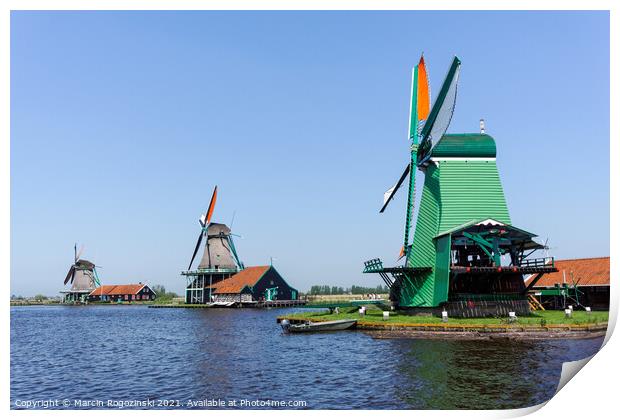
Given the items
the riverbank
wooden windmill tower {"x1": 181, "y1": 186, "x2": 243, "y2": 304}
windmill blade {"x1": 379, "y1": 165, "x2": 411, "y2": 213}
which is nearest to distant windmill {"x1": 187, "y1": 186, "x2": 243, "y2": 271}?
wooden windmill tower {"x1": 181, "y1": 186, "x2": 243, "y2": 304}

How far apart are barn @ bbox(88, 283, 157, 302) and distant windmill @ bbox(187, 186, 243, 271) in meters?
35.3

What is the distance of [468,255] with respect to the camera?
3588cm

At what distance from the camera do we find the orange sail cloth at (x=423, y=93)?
3684 cm

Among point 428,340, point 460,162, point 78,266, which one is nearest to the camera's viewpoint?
point 428,340

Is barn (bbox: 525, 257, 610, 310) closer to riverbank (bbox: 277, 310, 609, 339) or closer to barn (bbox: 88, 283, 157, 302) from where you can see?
riverbank (bbox: 277, 310, 609, 339)

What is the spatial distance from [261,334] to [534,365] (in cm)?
2029

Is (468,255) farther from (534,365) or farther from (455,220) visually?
(534,365)

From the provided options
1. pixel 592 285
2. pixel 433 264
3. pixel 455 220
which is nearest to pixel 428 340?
pixel 433 264

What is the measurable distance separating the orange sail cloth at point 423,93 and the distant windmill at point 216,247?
59527 mm

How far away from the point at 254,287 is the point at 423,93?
50463 mm

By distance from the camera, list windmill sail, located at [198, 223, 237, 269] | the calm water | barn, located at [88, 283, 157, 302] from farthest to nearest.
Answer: barn, located at [88, 283, 157, 302] → windmill sail, located at [198, 223, 237, 269] → the calm water

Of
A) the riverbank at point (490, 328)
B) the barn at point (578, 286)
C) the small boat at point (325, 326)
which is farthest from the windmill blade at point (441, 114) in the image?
the barn at point (578, 286)

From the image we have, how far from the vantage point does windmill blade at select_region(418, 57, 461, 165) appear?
92.6ft

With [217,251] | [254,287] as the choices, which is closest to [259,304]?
[254,287]
